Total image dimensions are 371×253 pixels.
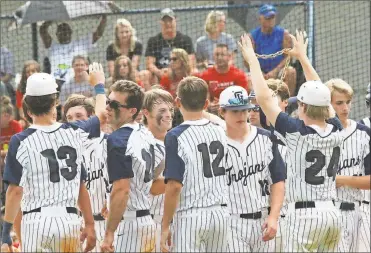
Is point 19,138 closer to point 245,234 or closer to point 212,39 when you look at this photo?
point 245,234

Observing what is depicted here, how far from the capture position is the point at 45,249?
7.03 m

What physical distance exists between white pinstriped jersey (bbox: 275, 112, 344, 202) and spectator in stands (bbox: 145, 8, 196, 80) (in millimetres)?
5422

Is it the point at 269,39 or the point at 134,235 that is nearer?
the point at 134,235

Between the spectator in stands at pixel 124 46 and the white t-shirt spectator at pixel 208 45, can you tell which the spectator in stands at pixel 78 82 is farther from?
the white t-shirt spectator at pixel 208 45

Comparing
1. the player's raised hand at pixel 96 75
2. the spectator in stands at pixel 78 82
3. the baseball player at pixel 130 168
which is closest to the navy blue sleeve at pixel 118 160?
the baseball player at pixel 130 168

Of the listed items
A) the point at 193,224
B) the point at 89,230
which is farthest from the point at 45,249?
the point at 193,224

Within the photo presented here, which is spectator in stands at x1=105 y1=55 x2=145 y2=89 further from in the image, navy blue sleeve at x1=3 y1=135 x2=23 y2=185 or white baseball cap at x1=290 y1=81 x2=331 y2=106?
navy blue sleeve at x1=3 y1=135 x2=23 y2=185

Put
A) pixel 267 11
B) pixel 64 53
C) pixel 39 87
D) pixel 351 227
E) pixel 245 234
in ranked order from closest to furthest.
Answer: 1. pixel 39 87
2. pixel 245 234
3. pixel 351 227
4. pixel 267 11
5. pixel 64 53

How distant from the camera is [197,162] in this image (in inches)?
278

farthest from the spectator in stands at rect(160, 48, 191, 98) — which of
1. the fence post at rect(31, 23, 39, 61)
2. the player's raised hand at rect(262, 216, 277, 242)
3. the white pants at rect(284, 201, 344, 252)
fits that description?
the player's raised hand at rect(262, 216, 277, 242)

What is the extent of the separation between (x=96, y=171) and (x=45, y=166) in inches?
51.3

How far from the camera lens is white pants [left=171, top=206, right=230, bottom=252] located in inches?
277

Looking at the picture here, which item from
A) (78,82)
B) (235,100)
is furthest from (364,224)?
(78,82)

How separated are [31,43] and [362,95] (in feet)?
15.6
